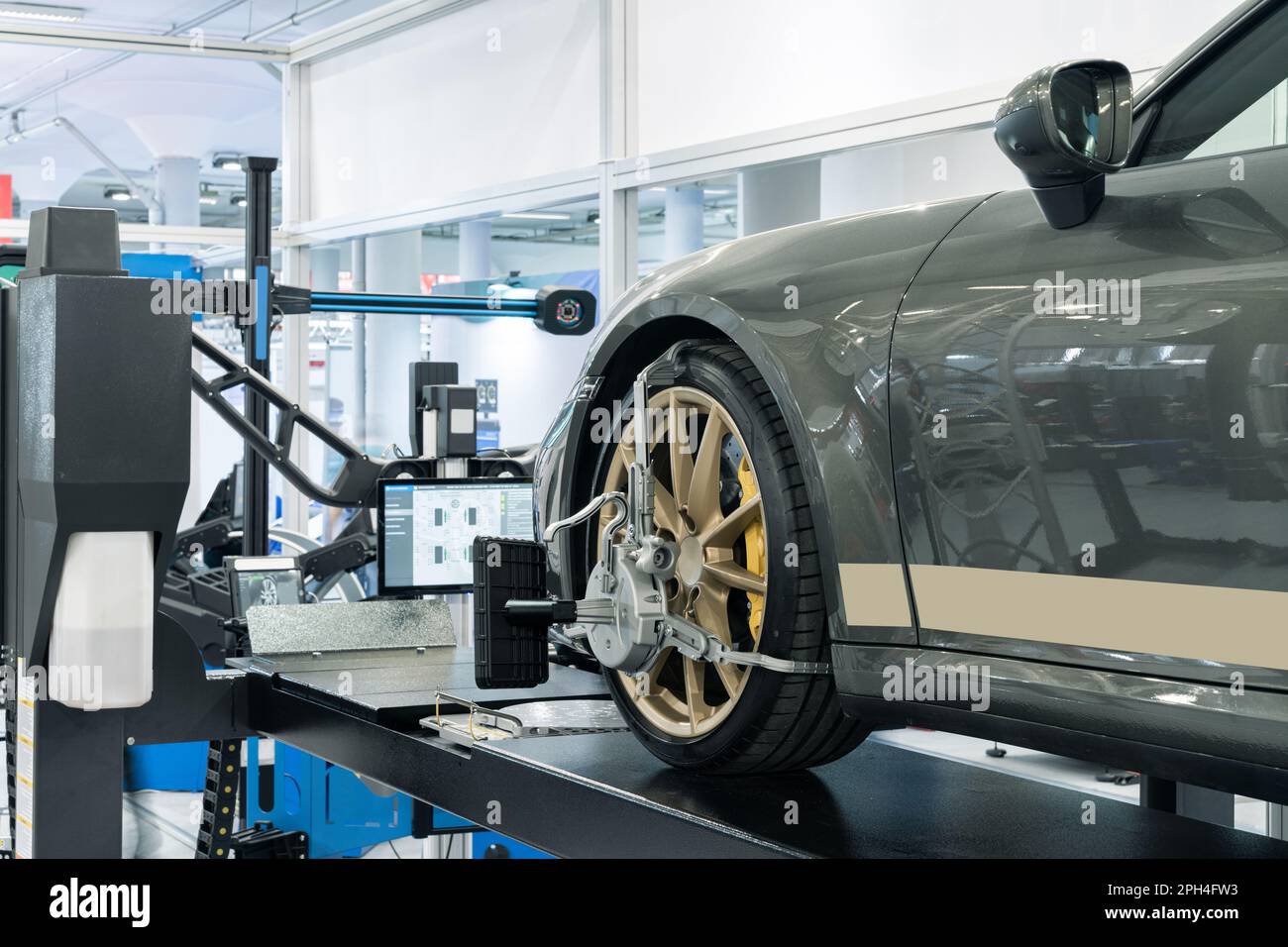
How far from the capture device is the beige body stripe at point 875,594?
6.13 feet

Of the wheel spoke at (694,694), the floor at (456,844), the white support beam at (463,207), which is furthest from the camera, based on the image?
the floor at (456,844)

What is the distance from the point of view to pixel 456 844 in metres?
5.54

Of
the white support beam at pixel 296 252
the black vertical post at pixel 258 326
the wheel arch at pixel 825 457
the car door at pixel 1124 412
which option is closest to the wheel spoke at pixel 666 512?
the wheel arch at pixel 825 457

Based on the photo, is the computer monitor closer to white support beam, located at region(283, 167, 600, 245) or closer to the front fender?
white support beam, located at region(283, 167, 600, 245)

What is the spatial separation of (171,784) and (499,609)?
5013mm

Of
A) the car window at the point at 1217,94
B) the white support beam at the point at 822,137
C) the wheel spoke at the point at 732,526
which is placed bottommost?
the wheel spoke at the point at 732,526

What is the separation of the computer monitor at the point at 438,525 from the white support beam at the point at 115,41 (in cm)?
288

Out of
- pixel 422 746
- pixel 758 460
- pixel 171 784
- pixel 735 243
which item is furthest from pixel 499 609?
pixel 171 784

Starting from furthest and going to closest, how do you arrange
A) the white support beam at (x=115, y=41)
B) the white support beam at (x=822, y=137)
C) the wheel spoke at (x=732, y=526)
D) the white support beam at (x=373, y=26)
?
the white support beam at (x=373, y=26) < the white support beam at (x=115, y=41) < the white support beam at (x=822, y=137) < the wheel spoke at (x=732, y=526)

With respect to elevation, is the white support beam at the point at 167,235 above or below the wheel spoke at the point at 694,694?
above

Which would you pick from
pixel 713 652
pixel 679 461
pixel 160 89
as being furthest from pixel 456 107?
pixel 160 89

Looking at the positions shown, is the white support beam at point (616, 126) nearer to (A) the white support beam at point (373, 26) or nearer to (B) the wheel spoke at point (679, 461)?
(A) the white support beam at point (373, 26)

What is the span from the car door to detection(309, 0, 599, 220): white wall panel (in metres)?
3.69

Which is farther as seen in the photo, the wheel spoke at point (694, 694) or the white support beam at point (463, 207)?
the white support beam at point (463, 207)
